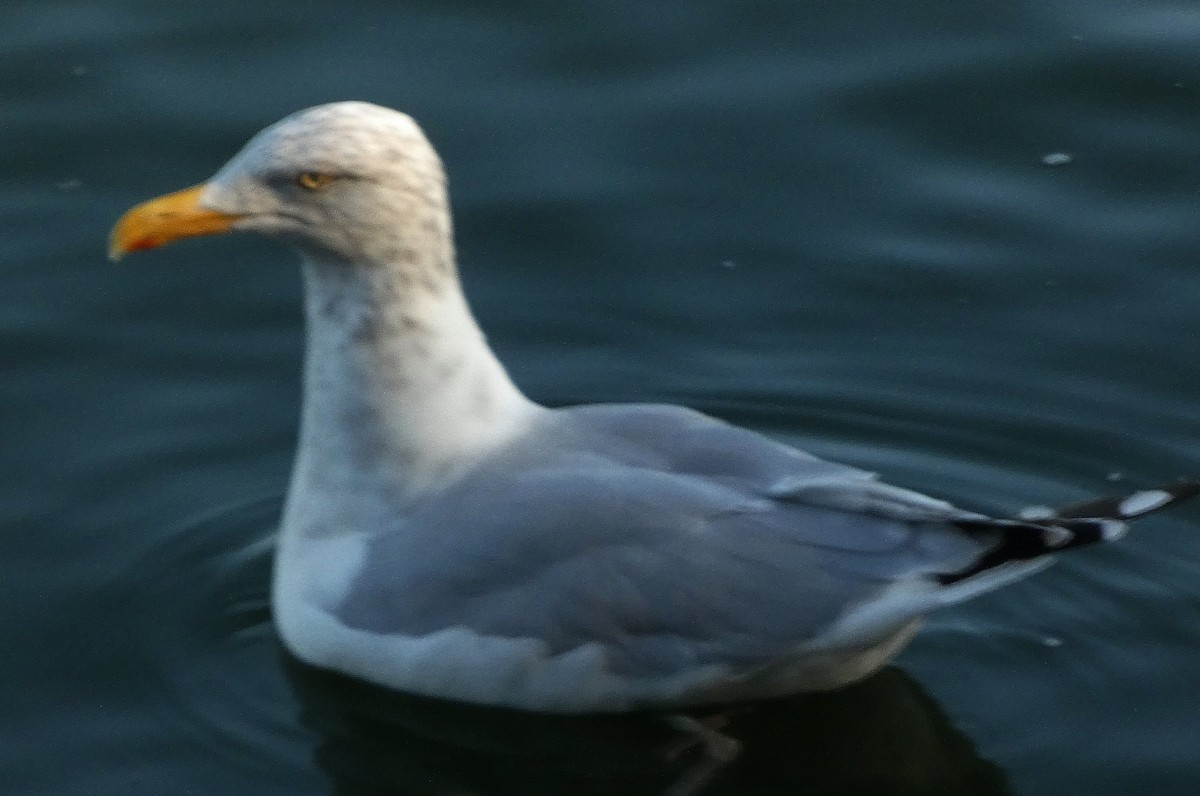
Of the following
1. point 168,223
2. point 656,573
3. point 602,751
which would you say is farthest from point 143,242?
point 602,751

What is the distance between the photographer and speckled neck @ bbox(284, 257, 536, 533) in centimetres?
643

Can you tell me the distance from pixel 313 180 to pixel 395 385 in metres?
0.60

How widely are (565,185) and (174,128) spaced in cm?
158

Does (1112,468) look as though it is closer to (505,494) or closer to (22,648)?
(505,494)

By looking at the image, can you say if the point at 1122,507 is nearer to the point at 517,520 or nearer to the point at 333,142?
the point at 517,520

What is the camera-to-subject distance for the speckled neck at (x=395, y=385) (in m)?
6.43

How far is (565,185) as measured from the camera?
918 centimetres

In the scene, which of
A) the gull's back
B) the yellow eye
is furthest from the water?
the yellow eye

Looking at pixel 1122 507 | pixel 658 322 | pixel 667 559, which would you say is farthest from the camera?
pixel 658 322

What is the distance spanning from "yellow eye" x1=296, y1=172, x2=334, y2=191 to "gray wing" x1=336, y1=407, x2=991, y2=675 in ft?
3.01

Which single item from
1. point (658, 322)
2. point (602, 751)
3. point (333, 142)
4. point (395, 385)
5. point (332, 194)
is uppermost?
point (333, 142)

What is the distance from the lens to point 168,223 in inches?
251

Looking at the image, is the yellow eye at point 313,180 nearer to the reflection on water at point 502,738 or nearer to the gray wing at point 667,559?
the gray wing at point 667,559

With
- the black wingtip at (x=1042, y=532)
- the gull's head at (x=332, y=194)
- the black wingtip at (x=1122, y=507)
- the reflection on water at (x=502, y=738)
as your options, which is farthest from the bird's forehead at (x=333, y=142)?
the black wingtip at (x=1122, y=507)
